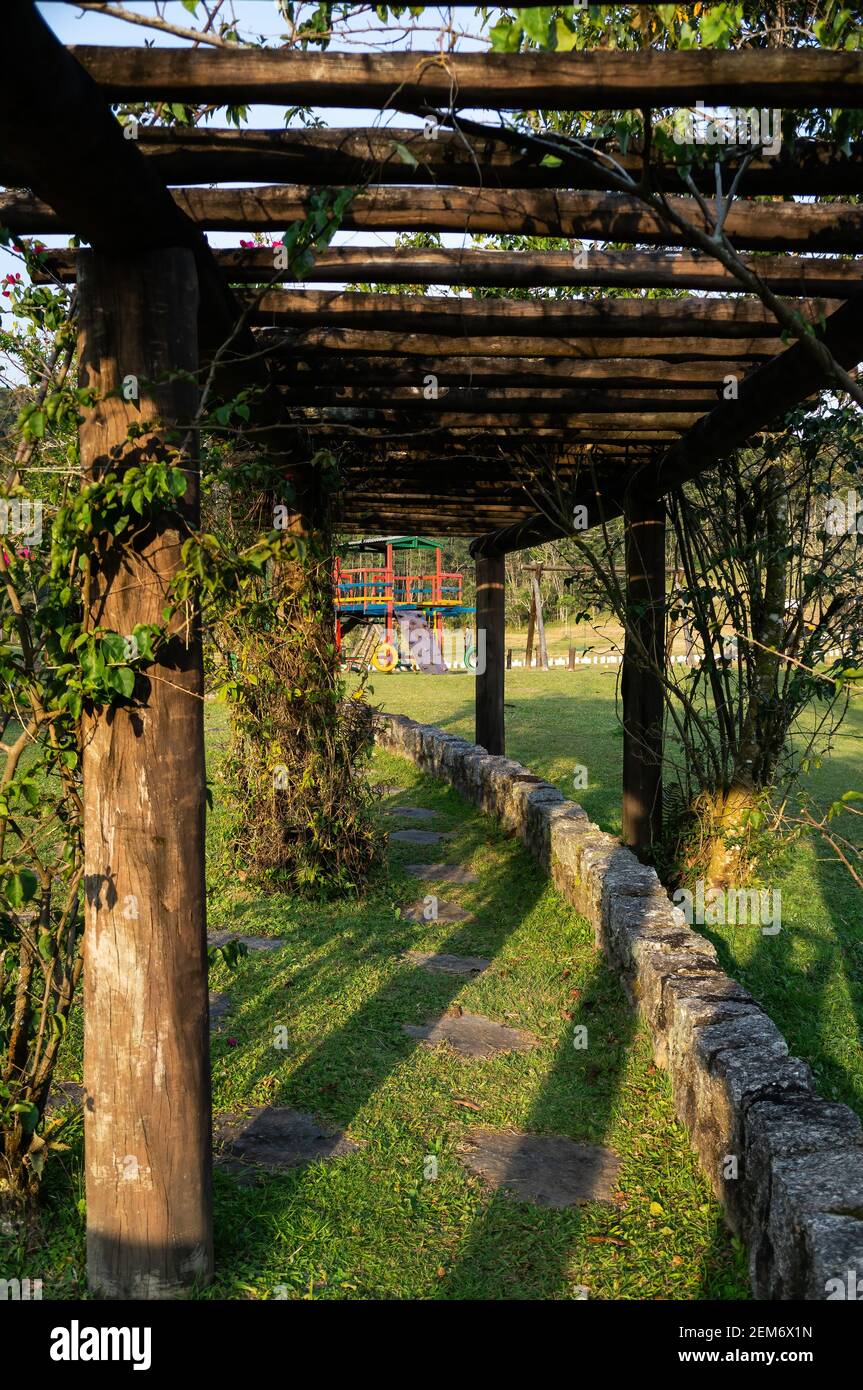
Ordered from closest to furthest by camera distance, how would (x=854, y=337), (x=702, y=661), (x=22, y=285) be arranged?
(x=22, y=285) < (x=854, y=337) < (x=702, y=661)

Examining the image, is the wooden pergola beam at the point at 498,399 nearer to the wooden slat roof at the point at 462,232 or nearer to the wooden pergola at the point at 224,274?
the wooden slat roof at the point at 462,232

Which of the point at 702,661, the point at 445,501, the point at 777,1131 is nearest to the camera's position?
the point at 777,1131

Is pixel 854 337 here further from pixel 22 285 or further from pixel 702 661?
pixel 702 661

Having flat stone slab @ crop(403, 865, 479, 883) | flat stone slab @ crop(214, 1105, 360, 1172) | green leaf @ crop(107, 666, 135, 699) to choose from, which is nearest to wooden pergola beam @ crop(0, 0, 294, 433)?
green leaf @ crop(107, 666, 135, 699)

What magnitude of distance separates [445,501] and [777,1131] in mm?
6249

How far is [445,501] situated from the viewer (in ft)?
27.9

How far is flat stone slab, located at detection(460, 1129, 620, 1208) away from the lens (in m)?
3.49

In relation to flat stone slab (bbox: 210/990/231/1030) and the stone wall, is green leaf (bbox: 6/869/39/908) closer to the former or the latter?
the stone wall

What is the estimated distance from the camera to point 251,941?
19.4 ft

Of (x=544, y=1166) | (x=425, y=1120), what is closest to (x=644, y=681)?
(x=425, y=1120)

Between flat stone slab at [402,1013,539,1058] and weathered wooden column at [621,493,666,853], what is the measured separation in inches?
101

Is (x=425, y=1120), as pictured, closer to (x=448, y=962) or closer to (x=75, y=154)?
(x=448, y=962)
